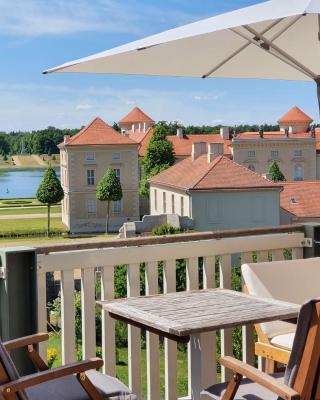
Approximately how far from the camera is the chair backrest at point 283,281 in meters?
3.60

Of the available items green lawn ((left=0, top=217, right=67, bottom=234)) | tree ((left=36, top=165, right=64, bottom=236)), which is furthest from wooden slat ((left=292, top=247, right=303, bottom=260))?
green lawn ((left=0, top=217, right=67, bottom=234))

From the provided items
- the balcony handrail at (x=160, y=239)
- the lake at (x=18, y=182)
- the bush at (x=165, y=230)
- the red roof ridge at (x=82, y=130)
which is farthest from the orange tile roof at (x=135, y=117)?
the balcony handrail at (x=160, y=239)

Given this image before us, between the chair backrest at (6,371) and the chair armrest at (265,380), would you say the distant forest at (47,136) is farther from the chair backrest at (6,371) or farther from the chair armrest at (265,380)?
the chair backrest at (6,371)

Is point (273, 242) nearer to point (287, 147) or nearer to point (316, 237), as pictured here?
point (316, 237)

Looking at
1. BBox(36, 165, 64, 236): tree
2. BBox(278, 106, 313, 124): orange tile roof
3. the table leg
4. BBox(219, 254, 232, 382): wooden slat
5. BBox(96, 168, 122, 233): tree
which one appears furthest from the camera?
BBox(278, 106, 313, 124): orange tile roof

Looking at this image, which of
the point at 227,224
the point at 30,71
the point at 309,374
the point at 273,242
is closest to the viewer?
the point at 309,374

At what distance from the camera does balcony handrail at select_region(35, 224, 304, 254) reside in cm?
334

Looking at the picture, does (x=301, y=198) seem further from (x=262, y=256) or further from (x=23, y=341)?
(x=23, y=341)

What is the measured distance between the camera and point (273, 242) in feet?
13.4

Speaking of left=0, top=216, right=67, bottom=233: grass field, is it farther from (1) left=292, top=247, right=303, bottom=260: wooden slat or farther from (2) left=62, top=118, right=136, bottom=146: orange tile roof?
(1) left=292, top=247, right=303, bottom=260: wooden slat

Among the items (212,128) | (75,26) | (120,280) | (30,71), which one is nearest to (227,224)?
(120,280)

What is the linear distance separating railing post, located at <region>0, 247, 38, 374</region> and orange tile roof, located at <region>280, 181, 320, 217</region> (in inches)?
1841

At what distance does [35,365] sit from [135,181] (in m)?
64.4

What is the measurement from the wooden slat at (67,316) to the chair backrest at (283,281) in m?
0.91
